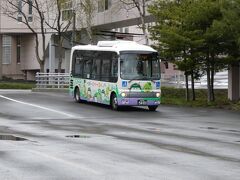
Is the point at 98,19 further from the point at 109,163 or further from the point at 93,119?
the point at 109,163

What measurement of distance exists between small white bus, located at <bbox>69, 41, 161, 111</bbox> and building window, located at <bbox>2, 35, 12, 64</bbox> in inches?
1760

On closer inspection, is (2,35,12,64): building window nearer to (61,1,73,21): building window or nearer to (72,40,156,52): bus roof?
(61,1,73,21): building window

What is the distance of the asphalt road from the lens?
33.4ft

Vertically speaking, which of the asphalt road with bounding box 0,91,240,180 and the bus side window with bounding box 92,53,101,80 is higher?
the bus side window with bounding box 92,53,101,80

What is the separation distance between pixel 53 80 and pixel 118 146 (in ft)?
106

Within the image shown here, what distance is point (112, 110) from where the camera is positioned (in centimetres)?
2702

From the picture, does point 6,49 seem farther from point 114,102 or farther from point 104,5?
point 114,102

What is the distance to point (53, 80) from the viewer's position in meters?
45.7

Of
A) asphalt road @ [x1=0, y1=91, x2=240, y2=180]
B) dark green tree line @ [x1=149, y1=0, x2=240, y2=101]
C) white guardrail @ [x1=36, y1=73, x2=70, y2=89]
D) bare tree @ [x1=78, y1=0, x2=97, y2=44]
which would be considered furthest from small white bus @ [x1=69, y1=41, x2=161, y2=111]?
bare tree @ [x1=78, y1=0, x2=97, y2=44]

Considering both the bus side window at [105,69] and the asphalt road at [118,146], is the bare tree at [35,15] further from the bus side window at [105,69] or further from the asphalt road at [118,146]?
the asphalt road at [118,146]

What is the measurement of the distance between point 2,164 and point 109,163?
194cm

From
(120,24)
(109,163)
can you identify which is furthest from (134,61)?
(120,24)

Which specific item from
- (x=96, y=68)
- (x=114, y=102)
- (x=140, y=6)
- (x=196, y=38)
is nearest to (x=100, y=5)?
(x=140, y=6)

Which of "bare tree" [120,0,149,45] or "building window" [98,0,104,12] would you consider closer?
"bare tree" [120,0,149,45]
